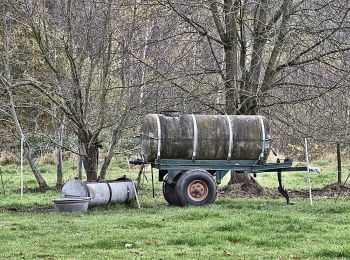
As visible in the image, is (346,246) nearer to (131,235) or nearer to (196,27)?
(131,235)

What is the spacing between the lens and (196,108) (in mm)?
19594

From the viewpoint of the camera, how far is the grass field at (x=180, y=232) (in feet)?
30.3

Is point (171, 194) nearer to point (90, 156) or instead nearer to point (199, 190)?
point (199, 190)

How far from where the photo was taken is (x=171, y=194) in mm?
16141

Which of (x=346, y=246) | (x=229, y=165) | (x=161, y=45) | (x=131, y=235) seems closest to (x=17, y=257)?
Answer: (x=131, y=235)

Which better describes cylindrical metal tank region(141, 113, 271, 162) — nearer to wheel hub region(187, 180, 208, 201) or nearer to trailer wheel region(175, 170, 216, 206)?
trailer wheel region(175, 170, 216, 206)

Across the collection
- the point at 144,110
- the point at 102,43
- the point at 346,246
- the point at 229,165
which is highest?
the point at 102,43

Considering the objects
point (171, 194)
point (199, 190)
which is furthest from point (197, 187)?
point (171, 194)

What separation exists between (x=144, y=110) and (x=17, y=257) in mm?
9938

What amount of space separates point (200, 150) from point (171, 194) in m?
1.22

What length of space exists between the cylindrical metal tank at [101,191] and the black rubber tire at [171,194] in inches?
32.9

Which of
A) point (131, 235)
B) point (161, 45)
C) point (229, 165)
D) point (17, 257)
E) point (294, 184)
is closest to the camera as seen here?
point (17, 257)

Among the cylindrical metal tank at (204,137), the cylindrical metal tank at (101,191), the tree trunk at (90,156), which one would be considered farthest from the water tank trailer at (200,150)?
the tree trunk at (90,156)

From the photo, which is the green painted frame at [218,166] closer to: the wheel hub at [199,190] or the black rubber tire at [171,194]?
the black rubber tire at [171,194]
